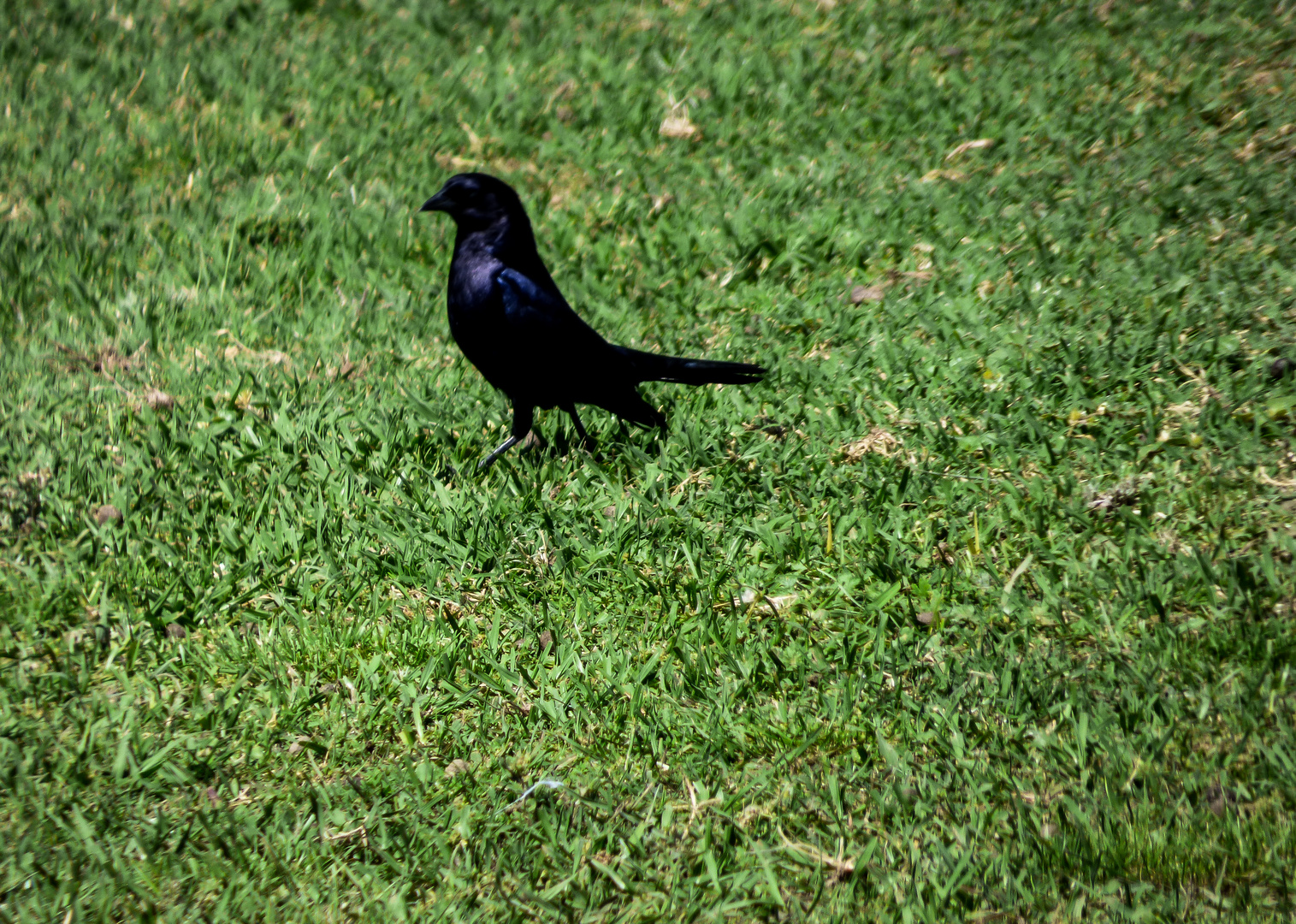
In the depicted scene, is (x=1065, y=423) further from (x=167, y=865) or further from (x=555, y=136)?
(x=555, y=136)

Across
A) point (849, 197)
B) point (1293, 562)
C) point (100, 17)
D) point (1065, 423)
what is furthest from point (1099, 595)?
point (100, 17)

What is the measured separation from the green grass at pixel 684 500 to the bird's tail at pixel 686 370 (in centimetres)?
19

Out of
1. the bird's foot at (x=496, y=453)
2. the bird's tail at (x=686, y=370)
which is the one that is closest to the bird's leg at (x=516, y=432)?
the bird's foot at (x=496, y=453)

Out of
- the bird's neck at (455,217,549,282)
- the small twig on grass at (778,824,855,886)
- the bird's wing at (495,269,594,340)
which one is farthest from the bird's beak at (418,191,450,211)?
the small twig on grass at (778,824,855,886)

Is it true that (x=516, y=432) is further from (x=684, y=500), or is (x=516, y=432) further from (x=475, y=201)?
(x=475, y=201)

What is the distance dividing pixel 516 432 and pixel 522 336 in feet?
1.29

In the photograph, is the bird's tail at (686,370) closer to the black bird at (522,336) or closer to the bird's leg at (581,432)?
the black bird at (522,336)

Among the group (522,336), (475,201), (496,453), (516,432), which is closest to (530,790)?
(496,453)

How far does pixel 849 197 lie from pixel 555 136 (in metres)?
1.85

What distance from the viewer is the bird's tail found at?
4.02 metres

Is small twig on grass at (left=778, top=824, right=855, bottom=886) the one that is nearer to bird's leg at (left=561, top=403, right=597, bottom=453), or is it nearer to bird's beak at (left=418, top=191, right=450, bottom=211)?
bird's leg at (left=561, top=403, right=597, bottom=453)

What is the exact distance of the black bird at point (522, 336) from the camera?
395 cm

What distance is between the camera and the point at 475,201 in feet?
13.3

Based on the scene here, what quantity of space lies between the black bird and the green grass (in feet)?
0.79
